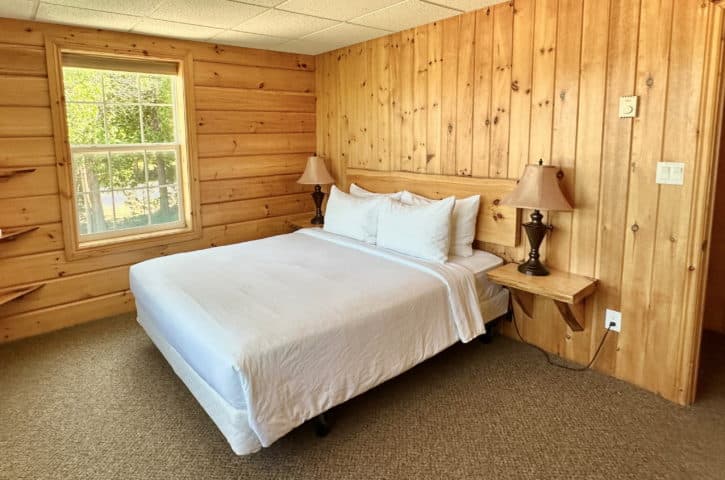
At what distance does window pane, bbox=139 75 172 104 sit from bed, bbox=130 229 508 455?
137cm

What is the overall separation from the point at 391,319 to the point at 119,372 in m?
1.67

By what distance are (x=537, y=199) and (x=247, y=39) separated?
2504mm

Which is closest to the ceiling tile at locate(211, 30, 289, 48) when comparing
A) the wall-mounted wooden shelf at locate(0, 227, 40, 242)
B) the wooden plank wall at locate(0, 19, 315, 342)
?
the wooden plank wall at locate(0, 19, 315, 342)

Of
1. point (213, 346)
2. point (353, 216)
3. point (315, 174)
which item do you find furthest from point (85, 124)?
point (213, 346)

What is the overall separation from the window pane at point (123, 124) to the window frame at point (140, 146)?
0.16 metres

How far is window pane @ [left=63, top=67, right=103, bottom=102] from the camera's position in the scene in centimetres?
333

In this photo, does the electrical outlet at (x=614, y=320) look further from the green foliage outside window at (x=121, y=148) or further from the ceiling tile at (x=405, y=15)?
the green foliage outside window at (x=121, y=148)

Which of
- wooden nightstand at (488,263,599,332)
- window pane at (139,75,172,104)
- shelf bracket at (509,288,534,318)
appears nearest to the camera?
wooden nightstand at (488,263,599,332)

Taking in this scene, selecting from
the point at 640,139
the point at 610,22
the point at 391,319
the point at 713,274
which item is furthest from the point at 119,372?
the point at 713,274

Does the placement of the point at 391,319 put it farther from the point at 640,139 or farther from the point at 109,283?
the point at 109,283

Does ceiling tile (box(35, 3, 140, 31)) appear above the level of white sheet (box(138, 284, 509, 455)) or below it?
above

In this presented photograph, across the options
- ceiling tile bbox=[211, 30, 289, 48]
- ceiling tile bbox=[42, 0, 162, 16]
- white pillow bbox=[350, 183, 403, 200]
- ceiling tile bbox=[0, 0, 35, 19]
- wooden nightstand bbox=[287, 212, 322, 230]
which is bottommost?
wooden nightstand bbox=[287, 212, 322, 230]

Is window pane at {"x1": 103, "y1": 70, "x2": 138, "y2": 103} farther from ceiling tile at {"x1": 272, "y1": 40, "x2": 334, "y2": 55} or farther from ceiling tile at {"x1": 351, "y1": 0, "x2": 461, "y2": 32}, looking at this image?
ceiling tile at {"x1": 351, "y1": 0, "x2": 461, "y2": 32}

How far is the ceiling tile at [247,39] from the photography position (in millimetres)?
3553
